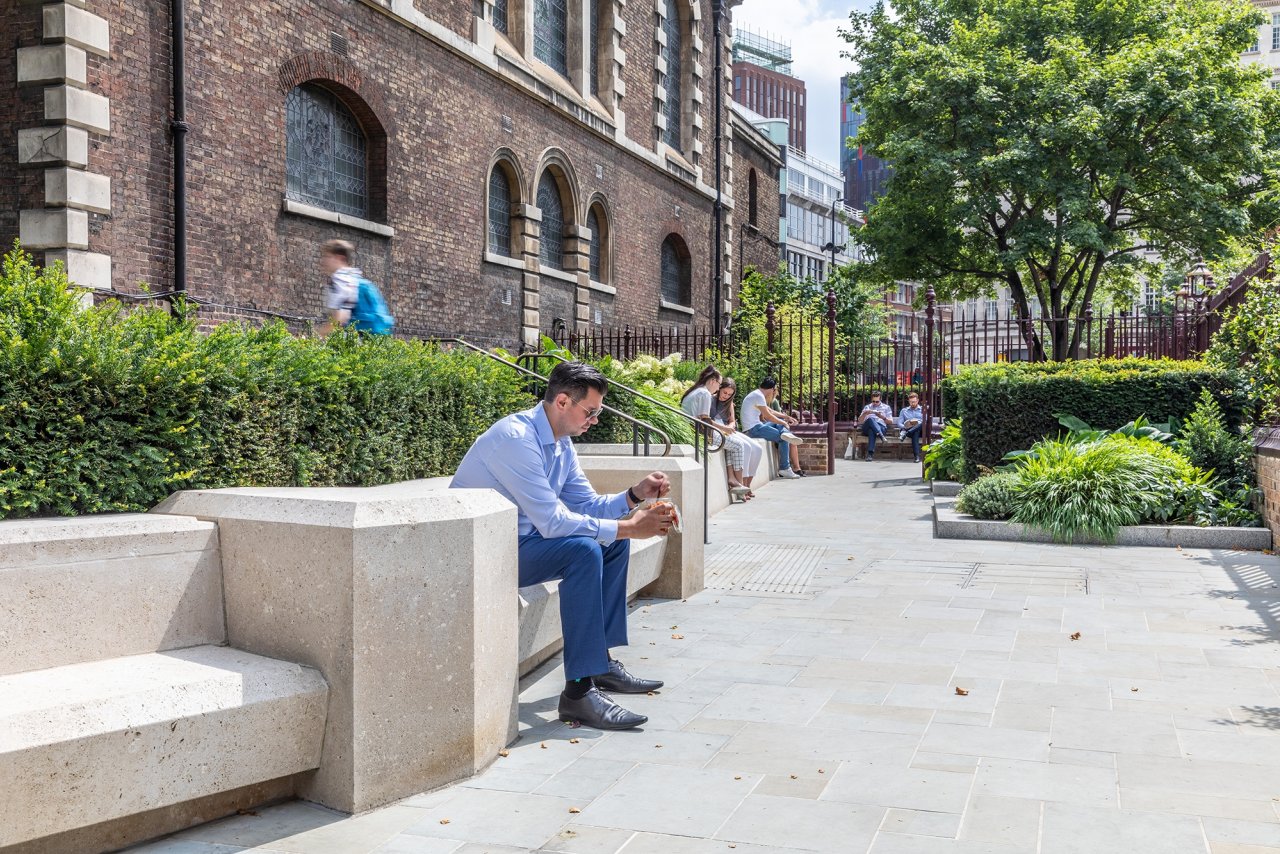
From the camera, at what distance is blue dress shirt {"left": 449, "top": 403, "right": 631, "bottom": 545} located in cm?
491

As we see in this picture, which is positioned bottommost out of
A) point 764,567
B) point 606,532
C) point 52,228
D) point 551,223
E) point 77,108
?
point 764,567

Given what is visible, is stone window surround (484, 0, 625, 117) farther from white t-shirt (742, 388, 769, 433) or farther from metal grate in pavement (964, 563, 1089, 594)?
metal grate in pavement (964, 563, 1089, 594)

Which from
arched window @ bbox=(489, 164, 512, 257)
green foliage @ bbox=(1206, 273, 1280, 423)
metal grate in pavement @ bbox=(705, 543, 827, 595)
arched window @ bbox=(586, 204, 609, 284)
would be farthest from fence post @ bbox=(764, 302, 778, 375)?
metal grate in pavement @ bbox=(705, 543, 827, 595)

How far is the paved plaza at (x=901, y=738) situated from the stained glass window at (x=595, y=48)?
52.8 ft

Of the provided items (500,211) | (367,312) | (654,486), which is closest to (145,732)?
(654,486)

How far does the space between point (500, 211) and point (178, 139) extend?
7.72 m

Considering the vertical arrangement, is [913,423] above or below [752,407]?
below

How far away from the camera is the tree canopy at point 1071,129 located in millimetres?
24672

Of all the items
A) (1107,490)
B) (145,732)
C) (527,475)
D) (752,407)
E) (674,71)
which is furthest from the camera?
(674,71)

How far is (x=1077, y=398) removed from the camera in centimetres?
1231

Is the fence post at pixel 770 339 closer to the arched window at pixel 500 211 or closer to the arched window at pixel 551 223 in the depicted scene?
the arched window at pixel 551 223

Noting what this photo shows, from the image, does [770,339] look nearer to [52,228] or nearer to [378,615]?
[52,228]

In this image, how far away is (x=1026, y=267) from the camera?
30109 mm

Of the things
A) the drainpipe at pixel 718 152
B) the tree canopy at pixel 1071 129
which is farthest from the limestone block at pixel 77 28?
the drainpipe at pixel 718 152
